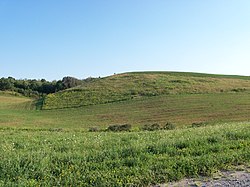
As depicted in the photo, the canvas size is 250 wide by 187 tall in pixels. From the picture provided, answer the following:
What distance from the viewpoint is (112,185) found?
4.68 m

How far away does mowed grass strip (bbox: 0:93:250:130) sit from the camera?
1201 inches

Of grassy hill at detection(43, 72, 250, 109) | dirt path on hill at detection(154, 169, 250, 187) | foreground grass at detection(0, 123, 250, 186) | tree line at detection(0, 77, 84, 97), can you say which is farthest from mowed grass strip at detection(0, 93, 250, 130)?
tree line at detection(0, 77, 84, 97)

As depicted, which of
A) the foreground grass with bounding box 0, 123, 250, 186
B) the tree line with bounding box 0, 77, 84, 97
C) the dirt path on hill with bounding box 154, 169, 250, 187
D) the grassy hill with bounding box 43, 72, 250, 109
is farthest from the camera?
the tree line with bounding box 0, 77, 84, 97

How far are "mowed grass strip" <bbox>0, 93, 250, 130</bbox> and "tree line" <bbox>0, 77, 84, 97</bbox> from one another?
39.3 m

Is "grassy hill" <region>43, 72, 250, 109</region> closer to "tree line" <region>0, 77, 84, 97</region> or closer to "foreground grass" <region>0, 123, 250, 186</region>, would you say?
"tree line" <region>0, 77, 84, 97</region>

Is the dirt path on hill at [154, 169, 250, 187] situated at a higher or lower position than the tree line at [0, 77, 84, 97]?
lower

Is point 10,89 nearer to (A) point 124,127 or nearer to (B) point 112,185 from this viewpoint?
(A) point 124,127

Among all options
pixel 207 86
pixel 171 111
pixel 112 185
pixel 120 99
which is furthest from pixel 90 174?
pixel 207 86

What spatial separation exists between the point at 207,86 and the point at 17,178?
5392 centimetres

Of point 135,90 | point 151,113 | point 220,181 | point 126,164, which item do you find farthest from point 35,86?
point 220,181

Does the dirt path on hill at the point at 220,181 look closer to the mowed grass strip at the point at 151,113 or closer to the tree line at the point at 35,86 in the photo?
the mowed grass strip at the point at 151,113

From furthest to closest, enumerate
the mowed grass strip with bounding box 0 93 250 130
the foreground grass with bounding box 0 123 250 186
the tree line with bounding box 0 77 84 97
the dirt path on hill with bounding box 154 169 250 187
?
the tree line with bounding box 0 77 84 97 < the mowed grass strip with bounding box 0 93 250 130 < the foreground grass with bounding box 0 123 250 186 < the dirt path on hill with bounding box 154 169 250 187

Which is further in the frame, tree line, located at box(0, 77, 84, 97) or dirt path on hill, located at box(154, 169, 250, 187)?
tree line, located at box(0, 77, 84, 97)

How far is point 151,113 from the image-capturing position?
3675 centimetres
